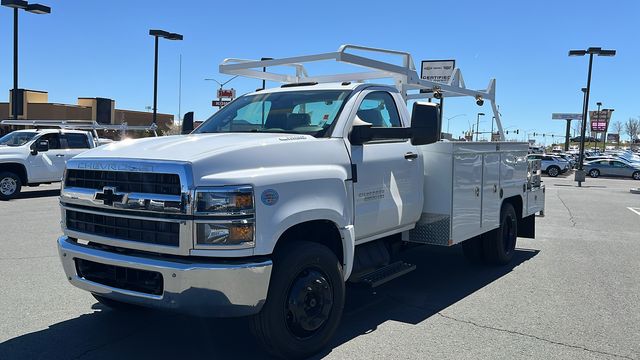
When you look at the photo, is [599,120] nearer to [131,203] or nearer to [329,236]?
[329,236]

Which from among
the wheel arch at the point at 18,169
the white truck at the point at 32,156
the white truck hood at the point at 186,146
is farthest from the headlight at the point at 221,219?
the wheel arch at the point at 18,169

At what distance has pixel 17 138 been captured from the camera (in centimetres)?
1595

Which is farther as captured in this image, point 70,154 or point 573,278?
point 70,154

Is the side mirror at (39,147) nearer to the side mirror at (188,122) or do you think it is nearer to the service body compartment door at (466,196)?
the side mirror at (188,122)

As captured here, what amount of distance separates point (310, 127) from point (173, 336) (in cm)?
212

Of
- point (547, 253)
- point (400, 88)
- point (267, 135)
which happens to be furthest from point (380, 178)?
point (547, 253)

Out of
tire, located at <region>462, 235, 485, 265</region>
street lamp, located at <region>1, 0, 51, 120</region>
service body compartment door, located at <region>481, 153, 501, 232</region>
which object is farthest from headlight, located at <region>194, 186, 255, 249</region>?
street lamp, located at <region>1, 0, 51, 120</region>

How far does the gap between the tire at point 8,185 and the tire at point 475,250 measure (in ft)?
42.3

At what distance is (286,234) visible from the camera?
4.09m

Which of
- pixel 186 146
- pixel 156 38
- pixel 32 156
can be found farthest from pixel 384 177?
pixel 156 38

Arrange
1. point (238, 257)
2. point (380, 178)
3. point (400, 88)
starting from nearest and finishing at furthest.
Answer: point (238, 257)
point (380, 178)
point (400, 88)

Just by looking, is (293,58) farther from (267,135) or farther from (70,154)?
(70,154)

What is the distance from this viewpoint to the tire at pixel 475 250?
755cm

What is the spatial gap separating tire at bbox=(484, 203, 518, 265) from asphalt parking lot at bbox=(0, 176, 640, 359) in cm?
20
